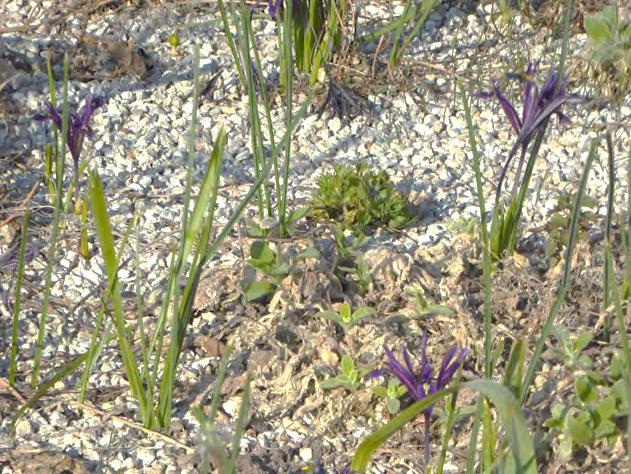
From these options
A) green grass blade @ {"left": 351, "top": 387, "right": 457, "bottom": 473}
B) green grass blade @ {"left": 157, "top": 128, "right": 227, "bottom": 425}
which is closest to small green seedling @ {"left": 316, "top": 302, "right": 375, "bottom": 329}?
green grass blade @ {"left": 157, "top": 128, "right": 227, "bottom": 425}

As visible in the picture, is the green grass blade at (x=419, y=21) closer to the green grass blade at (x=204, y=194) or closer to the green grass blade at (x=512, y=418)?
the green grass blade at (x=204, y=194)

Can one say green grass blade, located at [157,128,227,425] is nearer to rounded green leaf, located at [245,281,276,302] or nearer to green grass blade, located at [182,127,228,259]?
green grass blade, located at [182,127,228,259]

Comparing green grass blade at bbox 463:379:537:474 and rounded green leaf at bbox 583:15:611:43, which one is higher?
rounded green leaf at bbox 583:15:611:43

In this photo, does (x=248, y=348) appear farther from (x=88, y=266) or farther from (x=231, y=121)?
(x=231, y=121)

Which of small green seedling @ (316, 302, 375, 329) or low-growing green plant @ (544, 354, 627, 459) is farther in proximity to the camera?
small green seedling @ (316, 302, 375, 329)

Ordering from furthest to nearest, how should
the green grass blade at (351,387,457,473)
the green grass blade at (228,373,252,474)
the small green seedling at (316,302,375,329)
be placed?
the small green seedling at (316,302,375,329), the green grass blade at (351,387,457,473), the green grass blade at (228,373,252,474)

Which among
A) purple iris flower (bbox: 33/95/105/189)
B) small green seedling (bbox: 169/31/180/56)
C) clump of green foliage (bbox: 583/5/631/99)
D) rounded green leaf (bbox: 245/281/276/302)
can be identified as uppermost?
small green seedling (bbox: 169/31/180/56)
